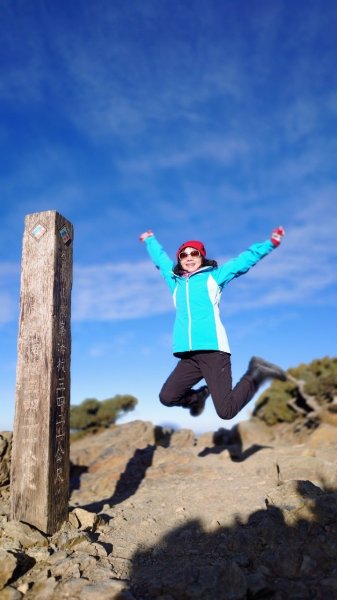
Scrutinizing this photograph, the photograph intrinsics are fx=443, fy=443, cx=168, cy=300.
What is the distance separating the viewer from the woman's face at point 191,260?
595 cm

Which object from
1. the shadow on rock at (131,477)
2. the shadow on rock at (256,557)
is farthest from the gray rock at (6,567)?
the shadow on rock at (131,477)

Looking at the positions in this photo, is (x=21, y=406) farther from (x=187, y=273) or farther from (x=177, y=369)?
(x=187, y=273)

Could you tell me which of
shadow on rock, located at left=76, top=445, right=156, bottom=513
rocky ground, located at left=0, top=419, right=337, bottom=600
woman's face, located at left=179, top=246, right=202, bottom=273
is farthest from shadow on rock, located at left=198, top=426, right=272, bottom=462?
woman's face, located at left=179, top=246, right=202, bottom=273

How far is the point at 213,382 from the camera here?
5621 millimetres

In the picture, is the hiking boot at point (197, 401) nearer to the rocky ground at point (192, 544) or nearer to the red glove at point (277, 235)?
the rocky ground at point (192, 544)

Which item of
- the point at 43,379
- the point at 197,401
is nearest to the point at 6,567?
the point at 43,379

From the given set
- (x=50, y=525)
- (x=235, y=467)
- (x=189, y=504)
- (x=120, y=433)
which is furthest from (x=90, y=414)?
(x=50, y=525)

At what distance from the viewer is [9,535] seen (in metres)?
4.15

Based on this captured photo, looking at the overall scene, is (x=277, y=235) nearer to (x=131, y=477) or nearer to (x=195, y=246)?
(x=195, y=246)

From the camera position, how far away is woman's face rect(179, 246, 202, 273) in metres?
5.95

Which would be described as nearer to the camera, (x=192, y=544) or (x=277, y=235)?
(x=192, y=544)

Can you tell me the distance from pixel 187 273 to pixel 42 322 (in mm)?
2092

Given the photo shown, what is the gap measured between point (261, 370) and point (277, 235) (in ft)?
6.89

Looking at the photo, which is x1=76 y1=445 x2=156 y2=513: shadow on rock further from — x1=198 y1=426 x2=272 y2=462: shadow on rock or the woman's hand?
the woman's hand
